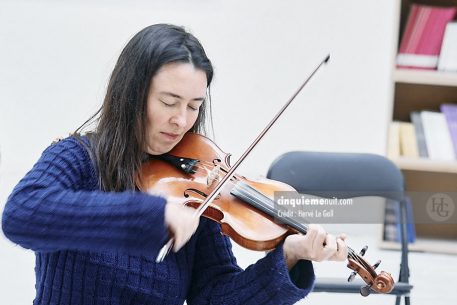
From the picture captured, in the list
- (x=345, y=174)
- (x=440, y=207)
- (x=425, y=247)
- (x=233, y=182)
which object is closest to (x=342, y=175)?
(x=345, y=174)

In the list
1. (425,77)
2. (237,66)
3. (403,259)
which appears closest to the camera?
(403,259)

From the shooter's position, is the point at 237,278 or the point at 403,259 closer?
the point at 237,278

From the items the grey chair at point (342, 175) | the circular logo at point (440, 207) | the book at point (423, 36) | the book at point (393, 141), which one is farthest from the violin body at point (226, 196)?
the book at point (423, 36)

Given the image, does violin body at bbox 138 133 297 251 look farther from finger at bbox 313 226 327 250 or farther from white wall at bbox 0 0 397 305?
white wall at bbox 0 0 397 305

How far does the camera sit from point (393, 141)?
290 cm

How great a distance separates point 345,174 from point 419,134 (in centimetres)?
97

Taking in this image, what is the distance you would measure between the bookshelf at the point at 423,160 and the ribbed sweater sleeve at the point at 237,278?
1.77 meters

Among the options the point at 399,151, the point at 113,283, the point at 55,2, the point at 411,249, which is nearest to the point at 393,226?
the point at 411,249

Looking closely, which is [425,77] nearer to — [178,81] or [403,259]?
[403,259]

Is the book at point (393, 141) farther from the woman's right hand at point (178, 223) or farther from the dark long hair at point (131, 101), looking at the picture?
the woman's right hand at point (178, 223)

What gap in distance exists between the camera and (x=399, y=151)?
2.91m

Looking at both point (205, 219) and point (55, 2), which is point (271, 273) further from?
point (55, 2)

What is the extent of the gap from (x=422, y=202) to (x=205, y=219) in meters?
1.89

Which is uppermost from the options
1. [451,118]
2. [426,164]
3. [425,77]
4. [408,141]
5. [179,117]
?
[425,77]
